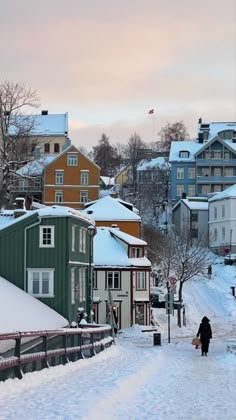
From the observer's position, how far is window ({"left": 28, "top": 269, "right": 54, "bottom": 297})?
37594 millimetres

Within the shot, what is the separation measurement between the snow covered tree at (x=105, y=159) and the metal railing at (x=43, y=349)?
4630 inches

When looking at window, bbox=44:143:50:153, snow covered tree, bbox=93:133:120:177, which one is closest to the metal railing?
window, bbox=44:143:50:153

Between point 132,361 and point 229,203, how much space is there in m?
67.9

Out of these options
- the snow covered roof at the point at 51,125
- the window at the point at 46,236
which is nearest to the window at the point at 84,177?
the snow covered roof at the point at 51,125

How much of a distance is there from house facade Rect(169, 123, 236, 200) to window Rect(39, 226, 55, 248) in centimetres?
6803

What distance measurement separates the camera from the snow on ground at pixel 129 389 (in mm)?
11352

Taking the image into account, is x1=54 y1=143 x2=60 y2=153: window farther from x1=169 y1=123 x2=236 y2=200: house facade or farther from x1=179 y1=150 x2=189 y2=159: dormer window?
x1=179 y1=150 x2=189 y2=159: dormer window

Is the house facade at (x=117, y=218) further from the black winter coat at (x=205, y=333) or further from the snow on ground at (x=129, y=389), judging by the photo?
the snow on ground at (x=129, y=389)

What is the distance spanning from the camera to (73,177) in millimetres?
86125

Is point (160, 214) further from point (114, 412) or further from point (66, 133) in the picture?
point (114, 412)

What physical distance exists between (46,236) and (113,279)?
16.1 metres

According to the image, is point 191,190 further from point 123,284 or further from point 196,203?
point 123,284

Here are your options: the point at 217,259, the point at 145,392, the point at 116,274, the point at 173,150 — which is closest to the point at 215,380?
A: the point at 145,392

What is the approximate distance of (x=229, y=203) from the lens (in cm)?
8869
